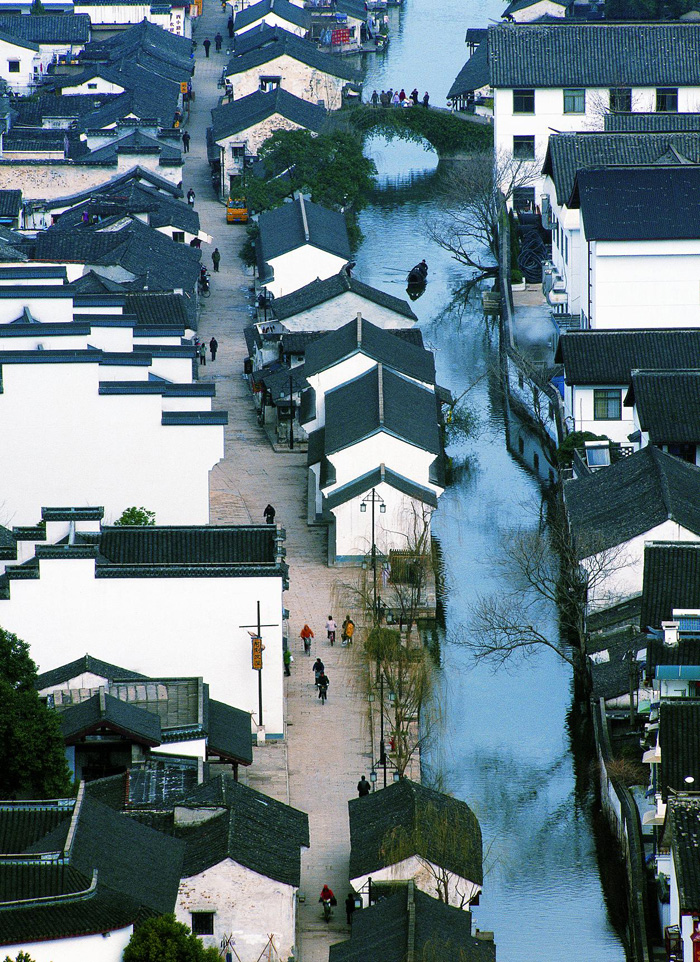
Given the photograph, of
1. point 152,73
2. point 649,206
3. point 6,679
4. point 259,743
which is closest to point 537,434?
point 649,206

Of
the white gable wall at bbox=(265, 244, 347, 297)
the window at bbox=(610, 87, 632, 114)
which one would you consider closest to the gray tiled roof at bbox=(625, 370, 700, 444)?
the white gable wall at bbox=(265, 244, 347, 297)

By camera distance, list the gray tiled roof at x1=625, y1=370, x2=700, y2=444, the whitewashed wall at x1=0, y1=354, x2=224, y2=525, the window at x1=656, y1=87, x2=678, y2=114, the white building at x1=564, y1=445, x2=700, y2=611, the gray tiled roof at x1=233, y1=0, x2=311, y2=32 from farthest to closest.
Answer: the gray tiled roof at x1=233, y1=0, x2=311, y2=32 < the window at x1=656, y1=87, x2=678, y2=114 < the gray tiled roof at x1=625, y1=370, x2=700, y2=444 < the whitewashed wall at x1=0, y1=354, x2=224, y2=525 < the white building at x1=564, y1=445, x2=700, y2=611

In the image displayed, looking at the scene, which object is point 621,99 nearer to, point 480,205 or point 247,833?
point 480,205

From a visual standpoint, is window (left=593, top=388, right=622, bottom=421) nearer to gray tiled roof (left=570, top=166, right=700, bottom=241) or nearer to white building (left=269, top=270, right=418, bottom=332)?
gray tiled roof (left=570, top=166, right=700, bottom=241)

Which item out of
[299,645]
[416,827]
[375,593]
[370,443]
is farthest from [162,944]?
[370,443]

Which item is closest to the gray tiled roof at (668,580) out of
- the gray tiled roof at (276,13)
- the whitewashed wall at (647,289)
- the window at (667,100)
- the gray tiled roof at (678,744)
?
the gray tiled roof at (678,744)
